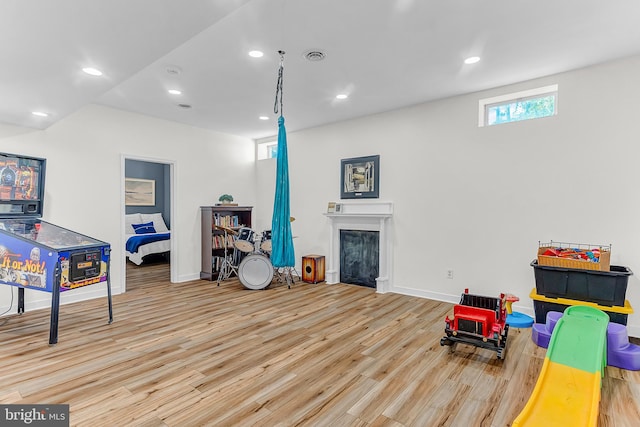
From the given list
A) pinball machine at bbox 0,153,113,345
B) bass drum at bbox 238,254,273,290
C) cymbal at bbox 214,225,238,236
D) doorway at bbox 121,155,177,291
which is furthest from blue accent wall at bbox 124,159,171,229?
pinball machine at bbox 0,153,113,345

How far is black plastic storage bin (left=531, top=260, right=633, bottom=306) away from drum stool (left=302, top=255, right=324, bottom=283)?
3.21 meters

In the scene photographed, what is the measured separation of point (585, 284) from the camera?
3.10 metres

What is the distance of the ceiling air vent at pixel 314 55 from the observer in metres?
3.12

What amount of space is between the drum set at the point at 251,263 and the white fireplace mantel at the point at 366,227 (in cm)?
81

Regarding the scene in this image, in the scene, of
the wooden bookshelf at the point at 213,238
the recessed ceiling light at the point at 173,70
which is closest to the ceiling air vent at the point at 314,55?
the recessed ceiling light at the point at 173,70

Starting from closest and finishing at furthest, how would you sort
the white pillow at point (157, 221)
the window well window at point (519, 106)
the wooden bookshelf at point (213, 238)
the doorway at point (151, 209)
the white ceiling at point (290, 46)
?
the white ceiling at point (290, 46) < the window well window at point (519, 106) < the wooden bookshelf at point (213, 238) < the doorway at point (151, 209) < the white pillow at point (157, 221)

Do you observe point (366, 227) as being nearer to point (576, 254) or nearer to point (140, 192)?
point (576, 254)

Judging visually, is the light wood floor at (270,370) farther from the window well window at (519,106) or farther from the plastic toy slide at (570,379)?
the window well window at (519,106)

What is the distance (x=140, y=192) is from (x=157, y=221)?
87 centimetres

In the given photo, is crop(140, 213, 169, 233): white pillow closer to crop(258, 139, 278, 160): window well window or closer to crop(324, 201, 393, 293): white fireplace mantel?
crop(258, 139, 278, 160): window well window

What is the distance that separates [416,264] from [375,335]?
180cm

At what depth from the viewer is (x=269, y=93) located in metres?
4.25

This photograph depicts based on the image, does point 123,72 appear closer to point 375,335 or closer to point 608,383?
point 375,335

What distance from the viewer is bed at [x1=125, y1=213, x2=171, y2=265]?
7.17m
